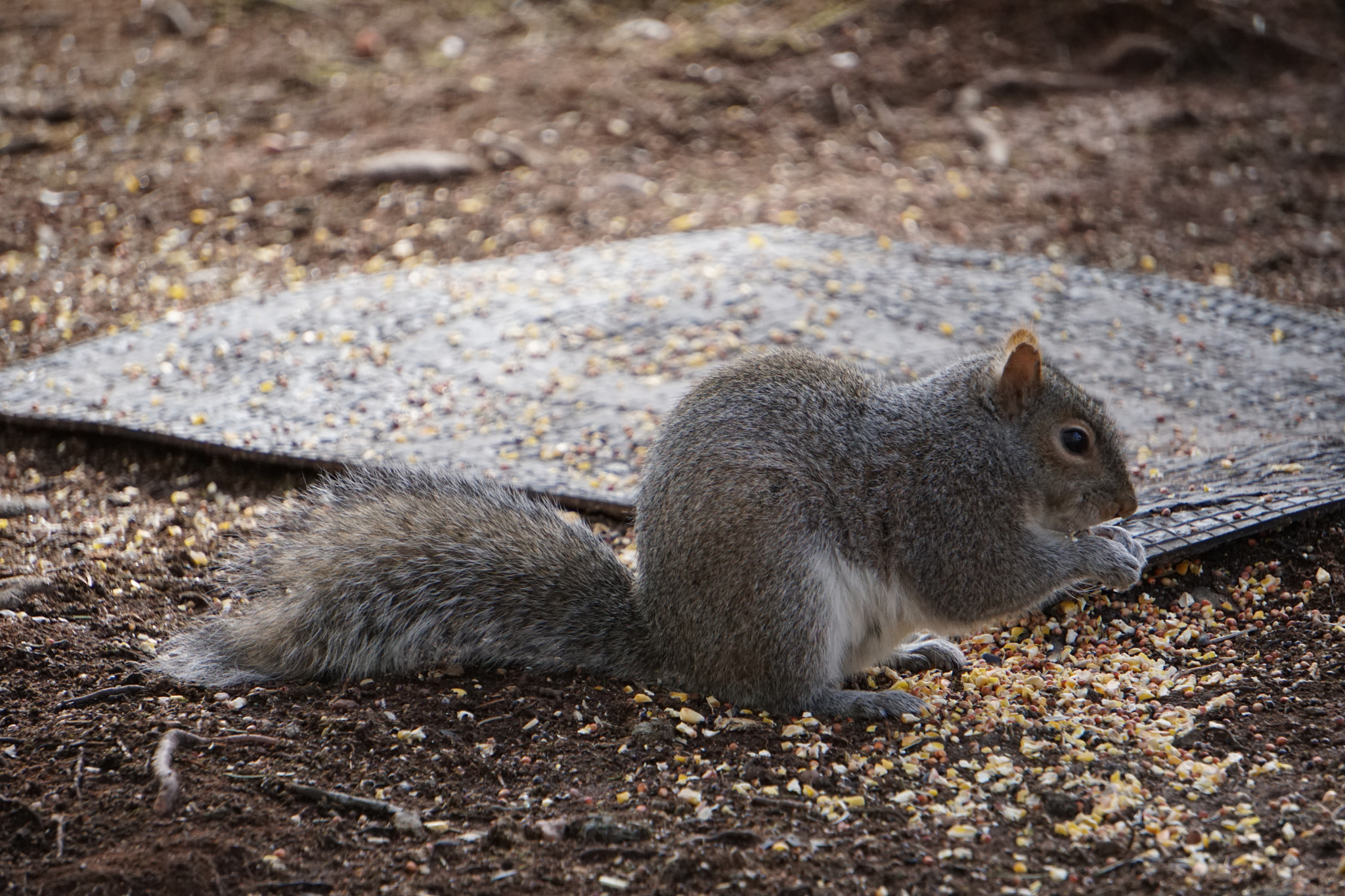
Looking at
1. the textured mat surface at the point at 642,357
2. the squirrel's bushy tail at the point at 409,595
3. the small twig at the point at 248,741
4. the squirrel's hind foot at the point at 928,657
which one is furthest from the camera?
the textured mat surface at the point at 642,357

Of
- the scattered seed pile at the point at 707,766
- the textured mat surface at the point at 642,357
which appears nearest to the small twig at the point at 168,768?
the scattered seed pile at the point at 707,766

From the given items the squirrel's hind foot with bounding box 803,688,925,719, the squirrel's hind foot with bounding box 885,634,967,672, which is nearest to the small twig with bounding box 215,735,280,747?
the squirrel's hind foot with bounding box 803,688,925,719

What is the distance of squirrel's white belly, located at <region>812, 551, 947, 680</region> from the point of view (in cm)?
286

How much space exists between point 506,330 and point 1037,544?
2700 mm

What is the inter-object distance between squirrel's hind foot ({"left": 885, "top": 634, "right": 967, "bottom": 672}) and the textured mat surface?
0.68 metres

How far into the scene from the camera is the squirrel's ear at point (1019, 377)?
9.89 feet

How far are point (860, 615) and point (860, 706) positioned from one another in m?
0.22

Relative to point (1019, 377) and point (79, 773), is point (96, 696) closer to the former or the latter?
point (79, 773)

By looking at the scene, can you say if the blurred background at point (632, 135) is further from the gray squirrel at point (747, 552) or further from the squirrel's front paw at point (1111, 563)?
the squirrel's front paw at point (1111, 563)

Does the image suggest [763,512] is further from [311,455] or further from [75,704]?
[311,455]

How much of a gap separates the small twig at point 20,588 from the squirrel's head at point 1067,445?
8.50 feet

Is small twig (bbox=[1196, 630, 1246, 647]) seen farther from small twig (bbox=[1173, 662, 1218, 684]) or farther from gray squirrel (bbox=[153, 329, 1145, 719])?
gray squirrel (bbox=[153, 329, 1145, 719])

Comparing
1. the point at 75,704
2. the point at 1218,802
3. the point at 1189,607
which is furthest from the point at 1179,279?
the point at 75,704

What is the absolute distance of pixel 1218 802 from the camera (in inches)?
99.0
